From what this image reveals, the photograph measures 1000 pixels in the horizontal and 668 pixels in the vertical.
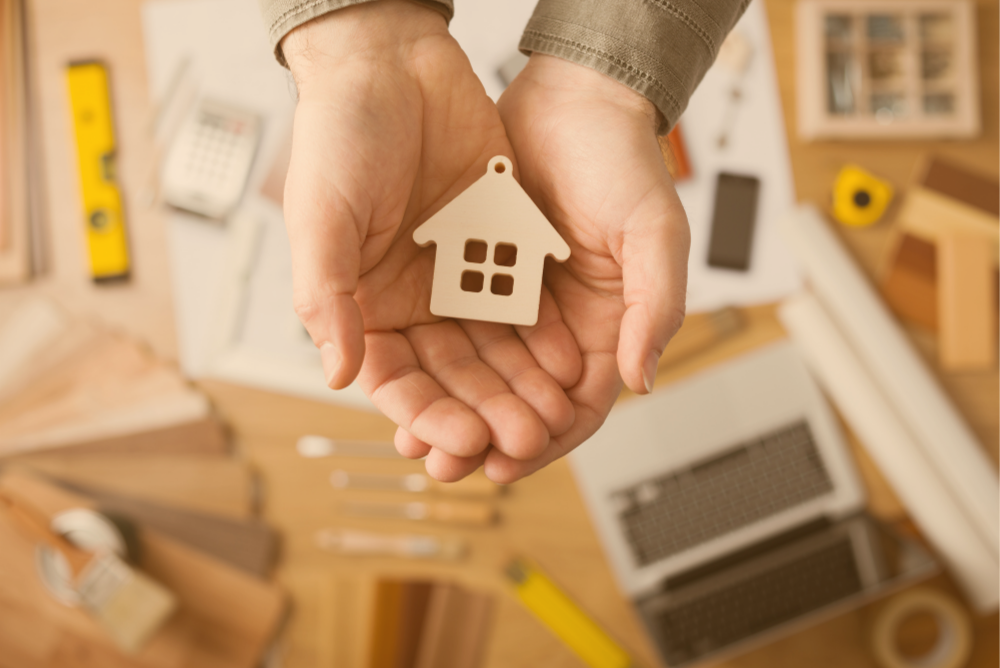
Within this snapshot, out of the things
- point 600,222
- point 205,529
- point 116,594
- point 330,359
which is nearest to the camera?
point 330,359

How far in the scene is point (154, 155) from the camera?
4.58 feet

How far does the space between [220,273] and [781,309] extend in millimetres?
1095

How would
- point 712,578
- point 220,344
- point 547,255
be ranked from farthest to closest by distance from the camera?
point 220,344 → point 712,578 → point 547,255

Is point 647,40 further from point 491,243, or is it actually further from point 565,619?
point 565,619

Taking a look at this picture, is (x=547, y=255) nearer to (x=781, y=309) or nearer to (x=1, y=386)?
(x=781, y=309)

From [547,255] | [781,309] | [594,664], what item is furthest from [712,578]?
[547,255]

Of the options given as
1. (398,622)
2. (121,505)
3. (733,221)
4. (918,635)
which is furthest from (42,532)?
(918,635)

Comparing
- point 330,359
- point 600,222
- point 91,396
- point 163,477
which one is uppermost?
point 600,222

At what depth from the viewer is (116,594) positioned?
1210 mm

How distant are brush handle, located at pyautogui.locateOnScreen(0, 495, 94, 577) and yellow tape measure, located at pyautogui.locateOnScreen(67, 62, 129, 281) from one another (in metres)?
0.45

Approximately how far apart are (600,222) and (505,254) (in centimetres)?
13

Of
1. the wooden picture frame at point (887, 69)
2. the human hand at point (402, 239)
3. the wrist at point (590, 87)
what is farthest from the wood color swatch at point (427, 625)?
the wooden picture frame at point (887, 69)

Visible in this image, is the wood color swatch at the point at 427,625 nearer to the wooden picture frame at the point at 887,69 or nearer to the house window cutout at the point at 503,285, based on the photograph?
the house window cutout at the point at 503,285

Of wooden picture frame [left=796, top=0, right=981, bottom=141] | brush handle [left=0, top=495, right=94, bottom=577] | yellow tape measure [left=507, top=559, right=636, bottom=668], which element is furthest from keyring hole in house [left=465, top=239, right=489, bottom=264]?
brush handle [left=0, top=495, right=94, bottom=577]
